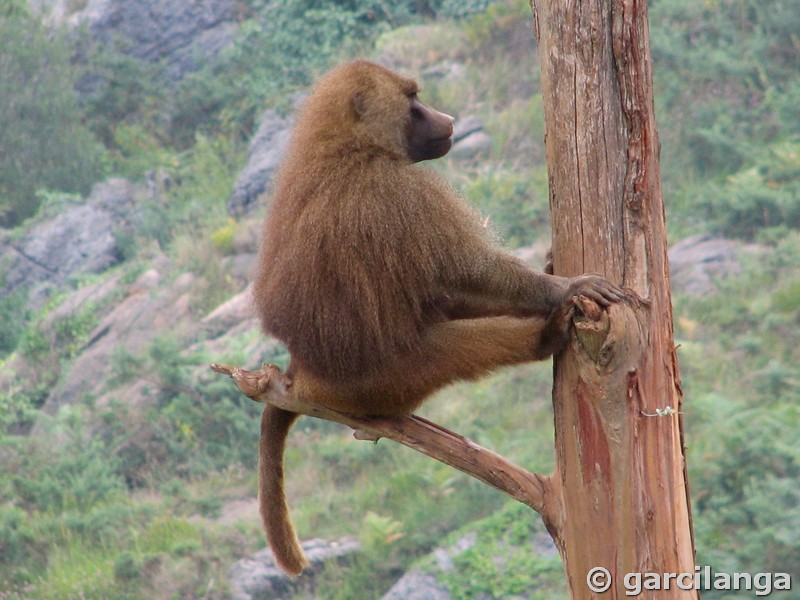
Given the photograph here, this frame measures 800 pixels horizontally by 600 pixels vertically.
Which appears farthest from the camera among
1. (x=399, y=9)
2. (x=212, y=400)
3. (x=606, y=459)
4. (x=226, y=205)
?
(x=399, y=9)

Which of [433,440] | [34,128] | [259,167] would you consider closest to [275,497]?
[433,440]

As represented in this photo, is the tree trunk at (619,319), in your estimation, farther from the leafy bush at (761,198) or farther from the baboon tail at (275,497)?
the leafy bush at (761,198)

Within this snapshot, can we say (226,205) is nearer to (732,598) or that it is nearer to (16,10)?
(16,10)

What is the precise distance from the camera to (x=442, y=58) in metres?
15.2

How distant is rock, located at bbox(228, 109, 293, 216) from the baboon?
35.1ft

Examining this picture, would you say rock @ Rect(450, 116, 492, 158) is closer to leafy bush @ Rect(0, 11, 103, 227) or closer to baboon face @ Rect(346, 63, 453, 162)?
leafy bush @ Rect(0, 11, 103, 227)

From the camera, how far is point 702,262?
1017 cm

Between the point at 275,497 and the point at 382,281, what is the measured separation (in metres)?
1.04

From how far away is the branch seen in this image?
3.21 m

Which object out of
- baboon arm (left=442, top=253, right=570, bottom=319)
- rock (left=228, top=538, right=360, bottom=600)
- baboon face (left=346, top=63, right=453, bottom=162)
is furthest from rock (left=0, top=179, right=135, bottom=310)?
baboon arm (left=442, top=253, right=570, bottom=319)

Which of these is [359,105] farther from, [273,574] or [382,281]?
[273,574]

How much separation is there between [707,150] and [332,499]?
6.91 meters

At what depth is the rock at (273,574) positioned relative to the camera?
7.89 meters

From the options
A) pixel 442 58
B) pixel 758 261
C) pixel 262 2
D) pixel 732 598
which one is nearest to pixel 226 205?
pixel 442 58
